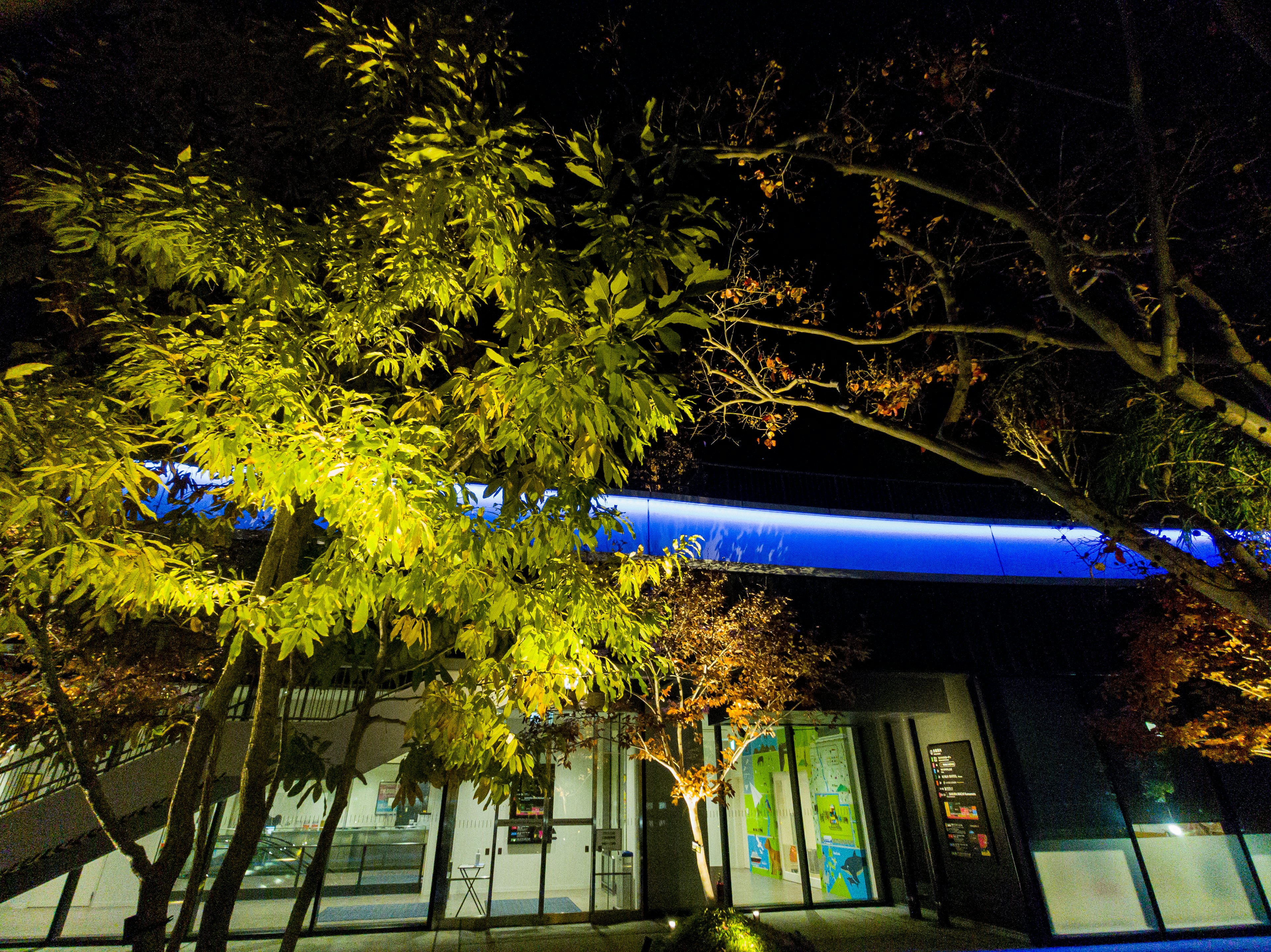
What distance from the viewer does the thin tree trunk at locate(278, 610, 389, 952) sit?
282 centimetres

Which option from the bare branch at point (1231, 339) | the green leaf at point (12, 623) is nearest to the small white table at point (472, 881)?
the green leaf at point (12, 623)

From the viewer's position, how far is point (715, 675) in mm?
7945

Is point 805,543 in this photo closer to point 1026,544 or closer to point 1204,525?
point 1026,544

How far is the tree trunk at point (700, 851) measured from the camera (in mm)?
Result: 6895

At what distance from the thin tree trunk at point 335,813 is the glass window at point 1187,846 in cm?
1098

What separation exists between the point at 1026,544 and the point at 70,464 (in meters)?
13.4

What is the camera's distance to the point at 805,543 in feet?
35.9

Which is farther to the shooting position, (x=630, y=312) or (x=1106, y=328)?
(x=1106, y=328)

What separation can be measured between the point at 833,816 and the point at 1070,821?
3655mm

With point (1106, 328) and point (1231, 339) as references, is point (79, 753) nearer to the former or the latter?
point (1106, 328)

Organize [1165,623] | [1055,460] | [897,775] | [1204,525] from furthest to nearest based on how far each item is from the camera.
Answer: [897,775] < [1165,623] < [1055,460] < [1204,525]

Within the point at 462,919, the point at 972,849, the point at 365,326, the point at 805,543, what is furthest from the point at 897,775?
the point at 365,326

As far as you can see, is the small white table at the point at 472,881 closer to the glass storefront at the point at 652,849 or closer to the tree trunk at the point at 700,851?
the glass storefront at the point at 652,849

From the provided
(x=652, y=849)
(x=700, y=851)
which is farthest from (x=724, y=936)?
(x=652, y=849)
